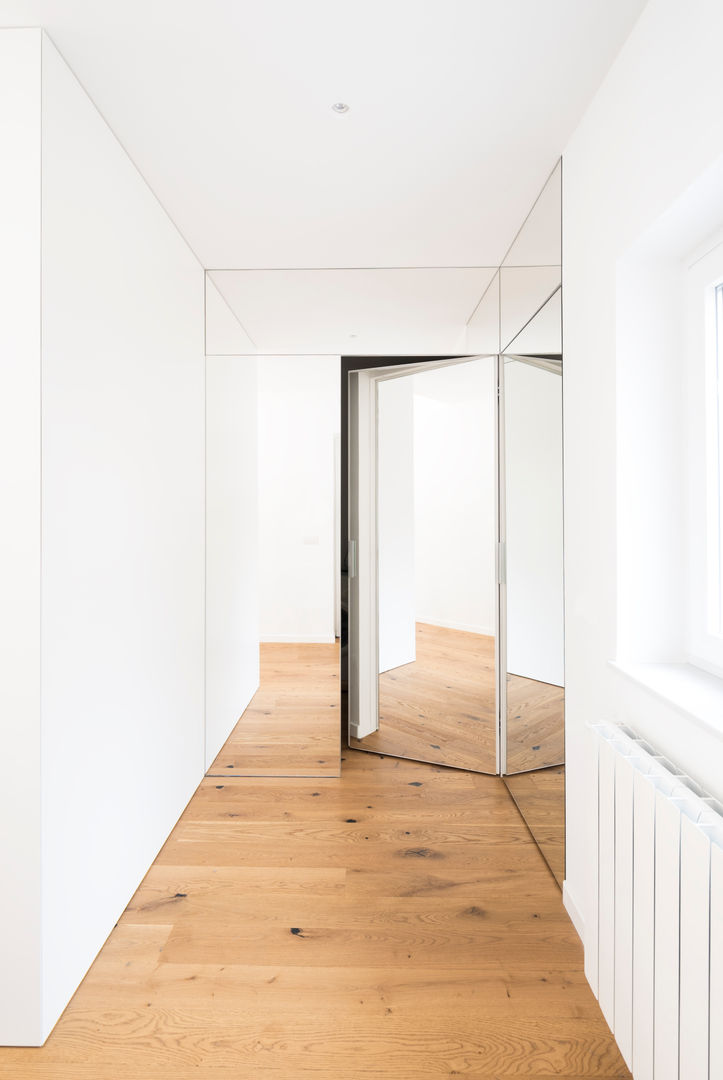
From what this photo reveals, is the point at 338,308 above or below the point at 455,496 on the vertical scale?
above

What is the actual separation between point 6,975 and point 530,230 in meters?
2.97

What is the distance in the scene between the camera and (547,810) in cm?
243

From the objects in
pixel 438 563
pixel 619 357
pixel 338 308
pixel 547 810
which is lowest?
pixel 547 810

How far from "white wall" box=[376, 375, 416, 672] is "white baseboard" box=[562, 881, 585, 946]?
1375 mm

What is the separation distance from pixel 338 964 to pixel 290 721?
1558mm

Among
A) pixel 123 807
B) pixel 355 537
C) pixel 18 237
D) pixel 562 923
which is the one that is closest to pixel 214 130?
pixel 18 237

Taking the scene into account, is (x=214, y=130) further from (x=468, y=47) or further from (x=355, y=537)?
(x=355, y=537)

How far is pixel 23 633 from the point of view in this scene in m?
1.56

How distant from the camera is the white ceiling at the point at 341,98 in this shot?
5.09 feet

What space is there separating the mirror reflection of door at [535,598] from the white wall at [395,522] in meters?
0.53

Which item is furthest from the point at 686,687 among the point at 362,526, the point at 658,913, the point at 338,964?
the point at 362,526

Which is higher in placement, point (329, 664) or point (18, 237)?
point (18, 237)

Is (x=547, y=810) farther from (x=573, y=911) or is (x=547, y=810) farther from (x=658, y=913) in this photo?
(x=658, y=913)

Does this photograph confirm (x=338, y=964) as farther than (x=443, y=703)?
No
